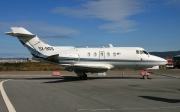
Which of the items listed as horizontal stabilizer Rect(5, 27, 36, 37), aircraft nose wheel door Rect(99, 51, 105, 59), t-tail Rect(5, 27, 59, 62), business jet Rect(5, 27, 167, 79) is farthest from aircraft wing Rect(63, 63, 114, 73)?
horizontal stabilizer Rect(5, 27, 36, 37)

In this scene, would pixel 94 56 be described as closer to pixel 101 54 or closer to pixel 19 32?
pixel 101 54

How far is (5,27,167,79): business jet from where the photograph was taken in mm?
25922

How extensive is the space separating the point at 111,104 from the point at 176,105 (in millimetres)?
2491

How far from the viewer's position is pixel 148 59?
26.0 m

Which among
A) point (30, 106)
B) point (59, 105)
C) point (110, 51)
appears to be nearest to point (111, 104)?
point (59, 105)

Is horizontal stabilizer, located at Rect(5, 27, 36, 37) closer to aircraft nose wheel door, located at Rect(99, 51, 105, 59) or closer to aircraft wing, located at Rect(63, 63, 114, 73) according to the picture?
aircraft wing, located at Rect(63, 63, 114, 73)

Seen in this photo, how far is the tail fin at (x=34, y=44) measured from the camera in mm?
26375

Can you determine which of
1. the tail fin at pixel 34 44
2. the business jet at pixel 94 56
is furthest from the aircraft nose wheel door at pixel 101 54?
the tail fin at pixel 34 44

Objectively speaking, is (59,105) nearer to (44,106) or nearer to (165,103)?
(44,106)

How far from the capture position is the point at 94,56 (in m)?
26.0

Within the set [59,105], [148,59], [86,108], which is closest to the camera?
[86,108]

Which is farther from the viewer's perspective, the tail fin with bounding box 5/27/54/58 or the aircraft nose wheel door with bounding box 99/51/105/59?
the tail fin with bounding box 5/27/54/58

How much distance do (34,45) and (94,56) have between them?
596 centimetres

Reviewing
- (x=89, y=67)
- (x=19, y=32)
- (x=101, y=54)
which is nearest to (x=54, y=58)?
(x=89, y=67)
